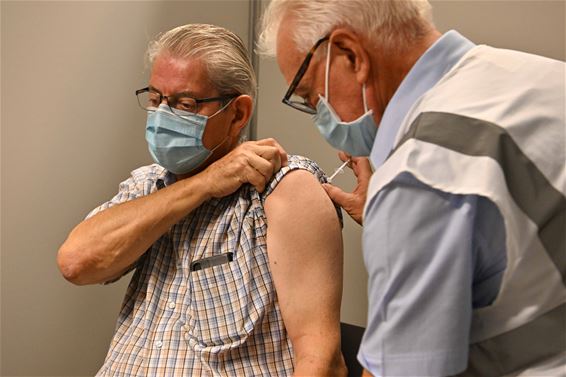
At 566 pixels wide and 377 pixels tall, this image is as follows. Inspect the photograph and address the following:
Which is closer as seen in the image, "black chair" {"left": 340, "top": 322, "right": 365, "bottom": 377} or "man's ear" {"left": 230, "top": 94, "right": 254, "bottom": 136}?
"black chair" {"left": 340, "top": 322, "right": 365, "bottom": 377}

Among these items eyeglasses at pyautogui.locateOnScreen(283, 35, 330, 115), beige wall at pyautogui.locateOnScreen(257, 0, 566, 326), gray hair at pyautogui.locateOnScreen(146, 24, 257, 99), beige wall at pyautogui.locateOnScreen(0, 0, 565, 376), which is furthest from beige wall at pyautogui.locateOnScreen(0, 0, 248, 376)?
eyeglasses at pyautogui.locateOnScreen(283, 35, 330, 115)

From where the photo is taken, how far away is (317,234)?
62.9 inches

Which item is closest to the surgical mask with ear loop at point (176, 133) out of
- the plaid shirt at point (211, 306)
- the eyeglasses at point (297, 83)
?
the plaid shirt at point (211, 306)

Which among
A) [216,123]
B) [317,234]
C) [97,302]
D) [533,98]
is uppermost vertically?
[533,98]

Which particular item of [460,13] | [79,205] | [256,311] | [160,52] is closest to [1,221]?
[79,205]

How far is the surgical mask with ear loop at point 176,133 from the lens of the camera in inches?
68.1

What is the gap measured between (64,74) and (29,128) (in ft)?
0.71

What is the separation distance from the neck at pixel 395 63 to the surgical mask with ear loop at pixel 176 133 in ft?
2.43

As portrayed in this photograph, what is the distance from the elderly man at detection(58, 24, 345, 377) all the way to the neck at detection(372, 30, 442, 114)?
22.8 inches

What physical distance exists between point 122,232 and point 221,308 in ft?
1.08

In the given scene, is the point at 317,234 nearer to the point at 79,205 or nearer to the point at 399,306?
the point at 399,306

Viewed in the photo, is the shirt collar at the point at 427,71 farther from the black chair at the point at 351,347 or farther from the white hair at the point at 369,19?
the black chair at the point at 351,347

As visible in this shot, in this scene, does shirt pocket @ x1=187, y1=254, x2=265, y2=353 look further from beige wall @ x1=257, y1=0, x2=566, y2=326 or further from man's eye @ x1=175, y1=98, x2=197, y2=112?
beige wall @ x1=257, y1=0, x2=566, y2=326

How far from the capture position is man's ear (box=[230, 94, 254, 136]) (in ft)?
5.87
